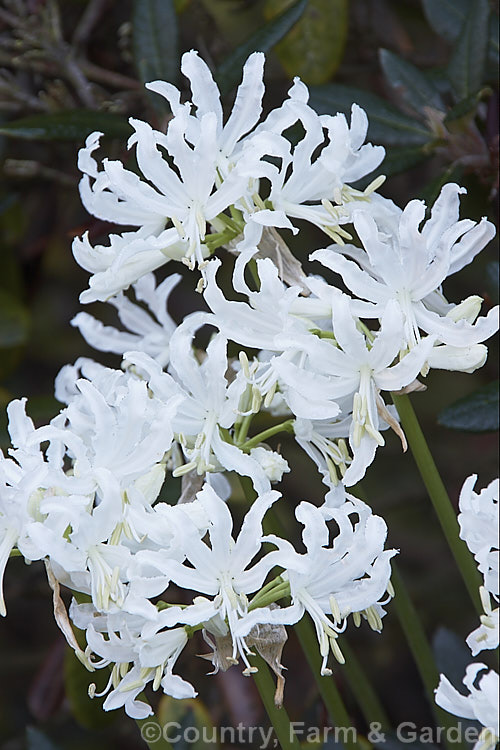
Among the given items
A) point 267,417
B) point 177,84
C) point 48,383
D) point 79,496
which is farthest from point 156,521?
point 48,383

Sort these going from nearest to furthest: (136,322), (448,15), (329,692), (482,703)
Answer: (482,703), (329,692), (136,322), (448,15)

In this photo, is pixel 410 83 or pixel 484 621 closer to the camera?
pixel 484 621

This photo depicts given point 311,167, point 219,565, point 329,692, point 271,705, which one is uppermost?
point 311,167

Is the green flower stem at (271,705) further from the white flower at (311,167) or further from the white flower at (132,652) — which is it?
the white flower at (311,167)

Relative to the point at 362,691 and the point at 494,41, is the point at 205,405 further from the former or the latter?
the point at 494,41

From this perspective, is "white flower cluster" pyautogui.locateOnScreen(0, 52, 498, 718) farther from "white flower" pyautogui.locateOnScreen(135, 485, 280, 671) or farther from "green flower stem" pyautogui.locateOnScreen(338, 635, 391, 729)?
"green flower stem" pyautogui.locateOnScreen(338, 635, 391, 729)

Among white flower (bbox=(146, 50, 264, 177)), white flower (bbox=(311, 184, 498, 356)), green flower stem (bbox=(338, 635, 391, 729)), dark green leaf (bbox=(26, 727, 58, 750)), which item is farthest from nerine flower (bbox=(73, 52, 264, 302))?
dark green leaf (bbox=(26, 727, 58, 750))

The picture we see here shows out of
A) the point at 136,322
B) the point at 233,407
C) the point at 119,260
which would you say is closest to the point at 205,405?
the point at 233,407

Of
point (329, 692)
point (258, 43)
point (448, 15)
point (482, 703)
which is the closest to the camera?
point (482, 703)
